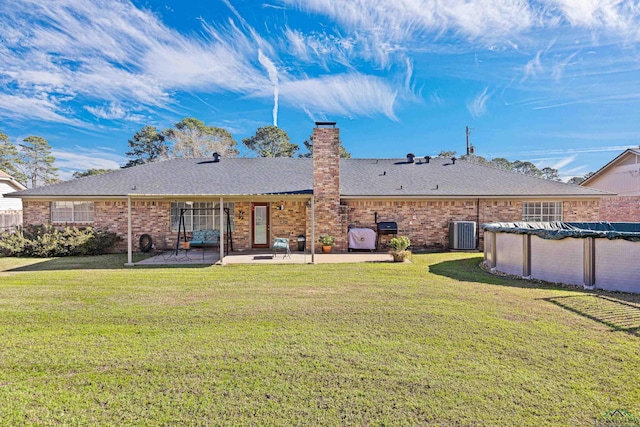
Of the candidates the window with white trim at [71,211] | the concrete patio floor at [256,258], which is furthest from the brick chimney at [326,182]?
the window with white trim at [71,211]

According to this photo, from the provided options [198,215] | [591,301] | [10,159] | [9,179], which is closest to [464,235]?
[591,301]

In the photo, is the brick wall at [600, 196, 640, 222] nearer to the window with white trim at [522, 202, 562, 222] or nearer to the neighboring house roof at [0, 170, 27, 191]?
the window with white trim at [522, 202, 562, 222]

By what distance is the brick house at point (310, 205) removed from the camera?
40.3 feet

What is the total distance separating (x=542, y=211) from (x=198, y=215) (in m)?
14.9

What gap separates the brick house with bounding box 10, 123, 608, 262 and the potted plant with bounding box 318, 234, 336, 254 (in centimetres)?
26

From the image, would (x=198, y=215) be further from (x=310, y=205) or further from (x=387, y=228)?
(x=387, y=228)

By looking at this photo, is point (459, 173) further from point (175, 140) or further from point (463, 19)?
point (175, 140)

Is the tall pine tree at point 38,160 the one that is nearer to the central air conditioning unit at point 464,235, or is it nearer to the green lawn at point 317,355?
the green lawn at point 317,355

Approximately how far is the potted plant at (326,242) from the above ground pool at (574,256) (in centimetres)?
561

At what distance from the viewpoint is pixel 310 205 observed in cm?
1238

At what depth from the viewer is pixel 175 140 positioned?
32875 millimetres

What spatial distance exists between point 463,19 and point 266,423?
13061 mm

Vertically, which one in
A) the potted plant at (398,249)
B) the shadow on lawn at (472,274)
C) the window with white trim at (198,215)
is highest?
Result: the window with white trim at (198,215)

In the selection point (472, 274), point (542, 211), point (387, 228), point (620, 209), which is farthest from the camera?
point (620, 209)
